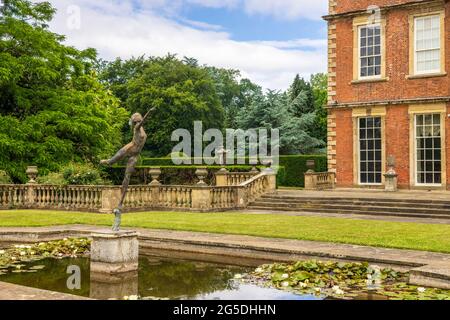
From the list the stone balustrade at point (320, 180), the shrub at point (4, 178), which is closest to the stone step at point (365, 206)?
the stone balustrade at point (320, 180)

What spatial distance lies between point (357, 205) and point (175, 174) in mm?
11546

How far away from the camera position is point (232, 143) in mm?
43000

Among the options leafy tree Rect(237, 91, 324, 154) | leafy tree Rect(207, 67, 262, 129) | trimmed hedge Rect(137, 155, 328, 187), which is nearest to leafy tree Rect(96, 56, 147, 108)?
leafy tree Rect(207, 67, 262, 129)

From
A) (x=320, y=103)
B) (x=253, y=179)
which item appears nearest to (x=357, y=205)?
(x=253, y=179)

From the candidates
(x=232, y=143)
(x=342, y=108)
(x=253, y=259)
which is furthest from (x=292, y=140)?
(x=253, y=259)

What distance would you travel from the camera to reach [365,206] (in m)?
20.8

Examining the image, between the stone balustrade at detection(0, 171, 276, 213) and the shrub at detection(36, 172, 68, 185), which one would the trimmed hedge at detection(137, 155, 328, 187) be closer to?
the stone balustrade at detection(0, 171, 276, 213)

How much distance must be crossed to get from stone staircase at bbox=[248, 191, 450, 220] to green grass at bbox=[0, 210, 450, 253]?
3.05 m

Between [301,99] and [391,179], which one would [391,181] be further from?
[301,99]

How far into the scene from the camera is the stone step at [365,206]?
64.1 ft

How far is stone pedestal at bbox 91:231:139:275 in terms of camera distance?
998cm

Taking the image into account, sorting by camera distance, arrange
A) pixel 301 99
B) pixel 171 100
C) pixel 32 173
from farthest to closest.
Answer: pixel 171 100 → pixel 301 99 → pixel 32 173
